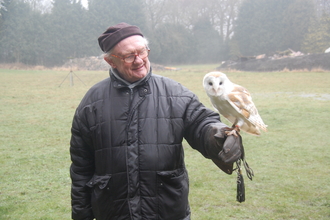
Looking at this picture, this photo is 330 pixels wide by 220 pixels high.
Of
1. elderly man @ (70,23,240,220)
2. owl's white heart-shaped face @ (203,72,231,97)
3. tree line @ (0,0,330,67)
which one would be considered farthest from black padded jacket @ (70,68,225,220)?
tree line @ (0,0,330,67)

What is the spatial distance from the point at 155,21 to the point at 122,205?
5019cm

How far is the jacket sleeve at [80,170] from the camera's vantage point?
2.42 metres

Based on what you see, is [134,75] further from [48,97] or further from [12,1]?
[12,1]

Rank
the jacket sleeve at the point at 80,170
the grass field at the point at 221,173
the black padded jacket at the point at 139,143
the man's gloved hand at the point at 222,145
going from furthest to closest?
the grass field at the point at 221,173 < the jacket sleeve at the point at 80,170 < the black padded jacket at the point at 139,143 < the man's gloved hand at the point at 222,145

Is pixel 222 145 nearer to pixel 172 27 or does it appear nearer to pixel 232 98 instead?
pixel 232 98

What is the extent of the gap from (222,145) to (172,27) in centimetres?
4873

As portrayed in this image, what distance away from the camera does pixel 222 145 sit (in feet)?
7.23

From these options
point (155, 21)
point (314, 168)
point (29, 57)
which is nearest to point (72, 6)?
point (29, 57)

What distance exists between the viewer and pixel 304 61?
96.5 feet

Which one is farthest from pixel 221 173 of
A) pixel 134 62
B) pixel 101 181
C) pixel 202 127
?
pixel 134 62

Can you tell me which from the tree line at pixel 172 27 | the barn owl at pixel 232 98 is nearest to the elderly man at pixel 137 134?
the barn owl at pixel 232 98

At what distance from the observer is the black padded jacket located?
2225 millimetres

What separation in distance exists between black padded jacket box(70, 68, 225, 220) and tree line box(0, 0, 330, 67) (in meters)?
38.3

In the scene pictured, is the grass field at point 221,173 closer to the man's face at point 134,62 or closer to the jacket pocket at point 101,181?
the jacket pocket at point 101,181
